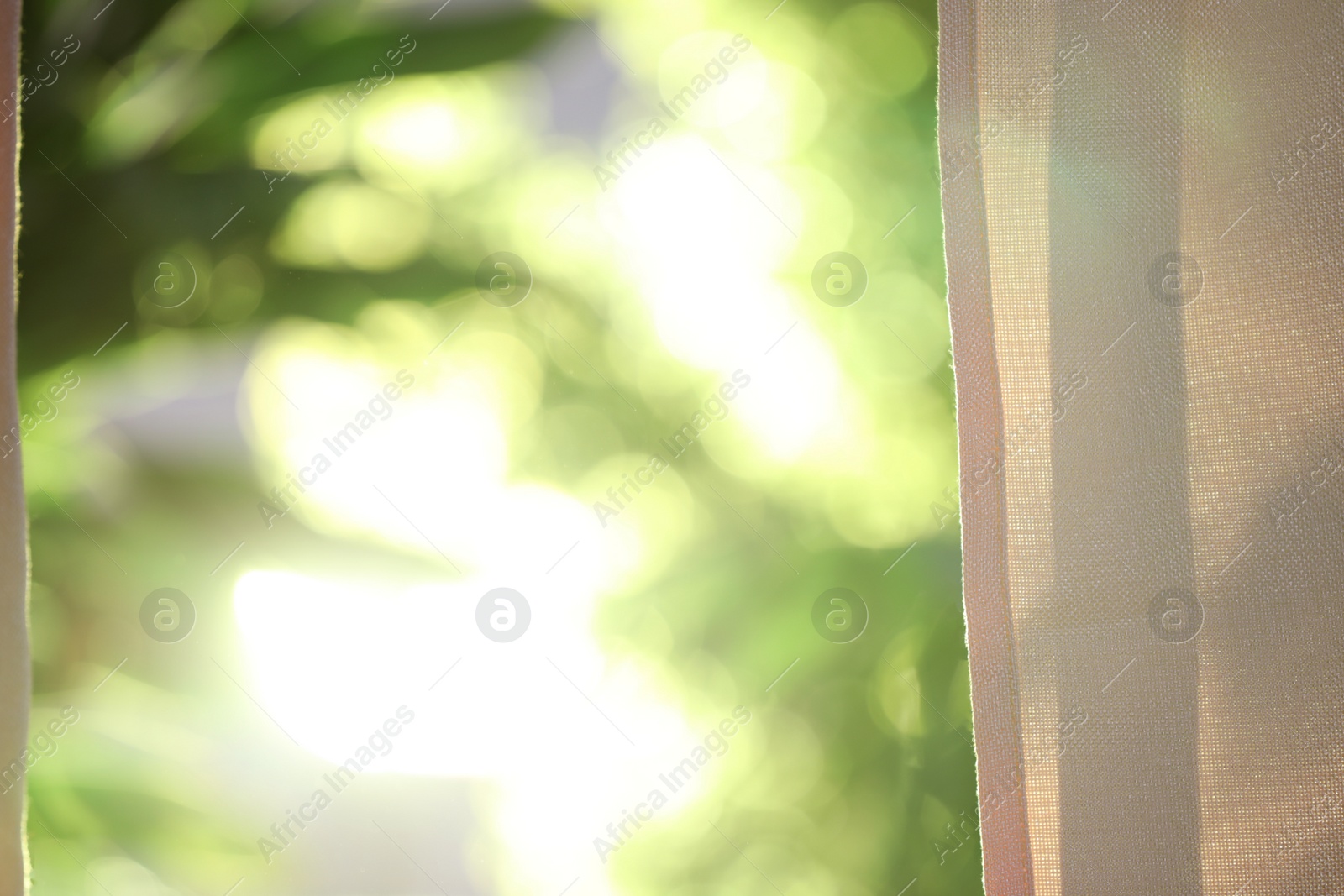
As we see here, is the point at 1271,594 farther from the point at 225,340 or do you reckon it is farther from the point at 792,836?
the point at 225,340

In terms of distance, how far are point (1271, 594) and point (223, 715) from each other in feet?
3.28

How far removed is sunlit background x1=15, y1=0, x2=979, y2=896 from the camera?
82 centimetres

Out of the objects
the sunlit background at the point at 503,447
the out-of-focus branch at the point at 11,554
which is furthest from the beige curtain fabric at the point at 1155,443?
the out-of-focus branch at the point at 11,554

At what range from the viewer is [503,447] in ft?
2.73

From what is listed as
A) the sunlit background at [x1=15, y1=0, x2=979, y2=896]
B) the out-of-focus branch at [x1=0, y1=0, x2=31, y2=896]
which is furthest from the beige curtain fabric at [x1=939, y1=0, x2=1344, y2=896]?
the out-of-focus branch at [x1=0, y1=0, x2=31, y2=896]

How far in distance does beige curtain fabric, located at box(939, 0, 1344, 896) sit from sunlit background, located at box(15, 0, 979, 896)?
209 mm

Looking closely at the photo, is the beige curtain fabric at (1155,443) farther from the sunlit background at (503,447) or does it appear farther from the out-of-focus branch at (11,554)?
the out-of-focus branch at (11,554)

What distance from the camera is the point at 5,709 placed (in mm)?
696

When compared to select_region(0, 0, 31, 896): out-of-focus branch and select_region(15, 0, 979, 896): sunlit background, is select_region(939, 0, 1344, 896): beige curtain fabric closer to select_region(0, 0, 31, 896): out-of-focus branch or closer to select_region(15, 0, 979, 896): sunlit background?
select_region(15, 0, 979, 896): sunlit background

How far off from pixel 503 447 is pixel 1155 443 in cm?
61

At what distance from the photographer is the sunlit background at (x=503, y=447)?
2.70 feet

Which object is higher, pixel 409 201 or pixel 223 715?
pixel 409 201

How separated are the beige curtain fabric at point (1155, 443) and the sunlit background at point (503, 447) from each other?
0.69 feet

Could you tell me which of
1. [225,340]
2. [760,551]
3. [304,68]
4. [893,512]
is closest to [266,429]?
[225,340]
